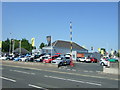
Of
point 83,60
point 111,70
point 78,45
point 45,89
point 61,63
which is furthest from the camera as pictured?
point 78,45

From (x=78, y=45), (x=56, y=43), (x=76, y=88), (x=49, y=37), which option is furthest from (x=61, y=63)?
(x=78, y=45)

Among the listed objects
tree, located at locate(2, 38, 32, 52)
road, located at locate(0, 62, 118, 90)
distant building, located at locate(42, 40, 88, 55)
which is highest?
tree, located at locate(2, 38, 32, 52)

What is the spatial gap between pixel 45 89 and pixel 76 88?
173 cm

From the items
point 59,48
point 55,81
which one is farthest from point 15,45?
point 55,81

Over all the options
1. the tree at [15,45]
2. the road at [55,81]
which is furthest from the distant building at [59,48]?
the tree at [15,45]

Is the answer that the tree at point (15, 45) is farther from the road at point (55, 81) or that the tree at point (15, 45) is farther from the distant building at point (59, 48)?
the road at point (55, 81)

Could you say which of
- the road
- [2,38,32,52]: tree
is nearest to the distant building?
the road

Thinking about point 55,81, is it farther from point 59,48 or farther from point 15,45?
point 15,45

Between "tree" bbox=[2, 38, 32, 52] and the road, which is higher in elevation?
"tree" bbox=[2, 38, 32, 52]

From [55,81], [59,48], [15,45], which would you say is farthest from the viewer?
[15,45]

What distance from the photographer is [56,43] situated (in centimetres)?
6438

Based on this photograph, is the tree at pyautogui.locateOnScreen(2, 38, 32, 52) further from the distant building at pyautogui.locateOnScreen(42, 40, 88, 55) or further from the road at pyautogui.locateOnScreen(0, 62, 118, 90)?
the road at pyautogui.locateOnScreen(0, 62, 118, 90)

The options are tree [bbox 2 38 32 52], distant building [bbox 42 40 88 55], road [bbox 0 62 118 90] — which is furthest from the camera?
tree [bbox 2 38 32 52]

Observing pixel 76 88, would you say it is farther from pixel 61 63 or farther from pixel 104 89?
pixel 61 63
